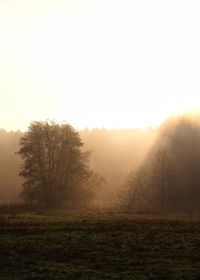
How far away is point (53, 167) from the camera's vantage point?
317 ft

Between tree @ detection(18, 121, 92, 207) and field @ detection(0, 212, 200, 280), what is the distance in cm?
4425

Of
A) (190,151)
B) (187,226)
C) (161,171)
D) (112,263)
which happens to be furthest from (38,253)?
(190,151)

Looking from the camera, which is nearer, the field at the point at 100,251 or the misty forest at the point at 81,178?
the field at the point at 100,251

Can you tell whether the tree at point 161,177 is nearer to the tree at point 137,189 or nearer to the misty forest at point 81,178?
the misty forest at point 81,178

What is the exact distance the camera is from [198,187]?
12125 cm

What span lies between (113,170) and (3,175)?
37670mm

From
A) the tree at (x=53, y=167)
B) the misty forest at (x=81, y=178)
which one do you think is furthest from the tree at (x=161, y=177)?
the tree at (x=53, y=167)

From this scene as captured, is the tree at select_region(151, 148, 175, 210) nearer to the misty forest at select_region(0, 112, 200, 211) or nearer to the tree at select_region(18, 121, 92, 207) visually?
the misty forest at select_region(0, 112, 200, 211)

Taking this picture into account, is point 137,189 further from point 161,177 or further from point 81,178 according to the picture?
point 81,178

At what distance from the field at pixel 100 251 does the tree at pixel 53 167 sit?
145ft

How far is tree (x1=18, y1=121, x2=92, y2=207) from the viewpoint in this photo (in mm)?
94188

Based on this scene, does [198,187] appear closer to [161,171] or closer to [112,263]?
[161,171]

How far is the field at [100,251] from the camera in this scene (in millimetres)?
26828

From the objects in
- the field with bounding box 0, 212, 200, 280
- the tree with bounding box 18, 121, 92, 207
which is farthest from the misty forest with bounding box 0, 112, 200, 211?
the field with bounding box 0, 212, 200, 280
